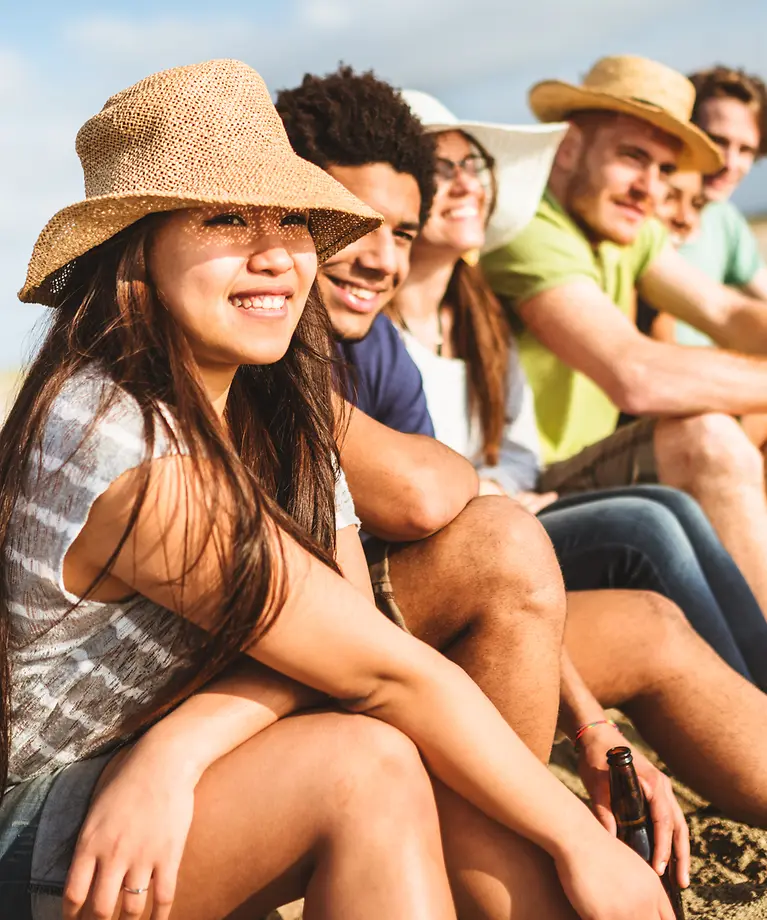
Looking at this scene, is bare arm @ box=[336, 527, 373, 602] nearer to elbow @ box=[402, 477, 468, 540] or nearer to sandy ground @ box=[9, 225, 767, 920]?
elbow @ box=[402, 477, 468, 540]

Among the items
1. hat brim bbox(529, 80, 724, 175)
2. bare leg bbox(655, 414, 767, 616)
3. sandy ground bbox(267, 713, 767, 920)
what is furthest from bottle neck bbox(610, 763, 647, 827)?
hat brim bbox(529, 80, 724, 175)

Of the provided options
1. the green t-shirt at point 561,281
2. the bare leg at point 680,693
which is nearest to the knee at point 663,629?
the bare leg at point 680,693

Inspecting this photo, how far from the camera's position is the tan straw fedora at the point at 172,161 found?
6.16 ft

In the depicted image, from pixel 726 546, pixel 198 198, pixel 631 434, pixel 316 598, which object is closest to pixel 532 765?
pixel 316 598

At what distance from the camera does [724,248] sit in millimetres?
5758

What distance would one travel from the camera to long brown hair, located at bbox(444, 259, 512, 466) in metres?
3.73

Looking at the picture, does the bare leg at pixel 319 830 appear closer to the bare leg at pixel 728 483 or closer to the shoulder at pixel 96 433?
the shoulder at pixel 96 433

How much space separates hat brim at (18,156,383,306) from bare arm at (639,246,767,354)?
273 cm

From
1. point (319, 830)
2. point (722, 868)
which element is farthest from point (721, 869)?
point (319, 830)

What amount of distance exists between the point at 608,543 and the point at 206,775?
1.57m

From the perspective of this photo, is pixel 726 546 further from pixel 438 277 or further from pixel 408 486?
pixel 408 486

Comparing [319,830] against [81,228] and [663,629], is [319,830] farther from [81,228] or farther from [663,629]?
[663,629]

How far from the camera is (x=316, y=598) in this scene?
72.4 inches

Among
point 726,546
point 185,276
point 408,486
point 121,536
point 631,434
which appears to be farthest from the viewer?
point 631,434
